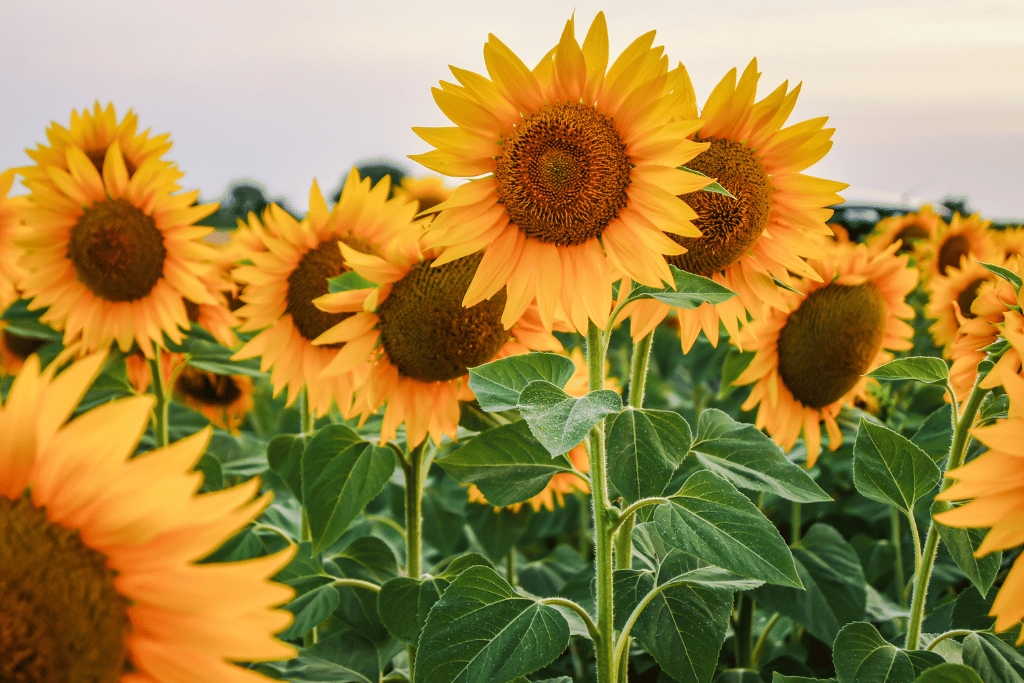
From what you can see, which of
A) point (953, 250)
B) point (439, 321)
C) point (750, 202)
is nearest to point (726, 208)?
point (750, 202)

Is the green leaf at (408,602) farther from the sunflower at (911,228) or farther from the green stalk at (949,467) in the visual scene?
the sunflower at (911,228)

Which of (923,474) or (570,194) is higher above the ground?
(570,194)

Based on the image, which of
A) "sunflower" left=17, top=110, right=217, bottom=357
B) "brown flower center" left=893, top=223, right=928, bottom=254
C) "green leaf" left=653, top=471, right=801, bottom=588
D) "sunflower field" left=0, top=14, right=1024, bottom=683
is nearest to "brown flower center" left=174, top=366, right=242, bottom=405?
"sunflower field" left=0, top=14, right=1024, bottom=683

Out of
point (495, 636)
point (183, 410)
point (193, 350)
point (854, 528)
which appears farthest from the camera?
point (854, 528)

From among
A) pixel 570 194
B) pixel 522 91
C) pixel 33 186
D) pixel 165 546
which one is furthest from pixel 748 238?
pixel 33 186

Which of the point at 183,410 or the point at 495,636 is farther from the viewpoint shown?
the point at 183,410

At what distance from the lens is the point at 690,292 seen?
2.70 ft

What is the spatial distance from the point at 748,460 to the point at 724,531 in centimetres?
20

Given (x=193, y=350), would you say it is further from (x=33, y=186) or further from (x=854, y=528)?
(x=854, y=528)

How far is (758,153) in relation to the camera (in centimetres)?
99

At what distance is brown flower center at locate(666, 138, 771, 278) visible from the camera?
0.94m

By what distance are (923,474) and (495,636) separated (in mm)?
579

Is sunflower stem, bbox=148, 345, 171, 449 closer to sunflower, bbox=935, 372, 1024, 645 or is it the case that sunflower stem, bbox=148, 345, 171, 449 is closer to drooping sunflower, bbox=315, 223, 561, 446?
drooping sunflower, bbox=315, 223, 561, 446

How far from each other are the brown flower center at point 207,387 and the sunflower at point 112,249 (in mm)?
692
